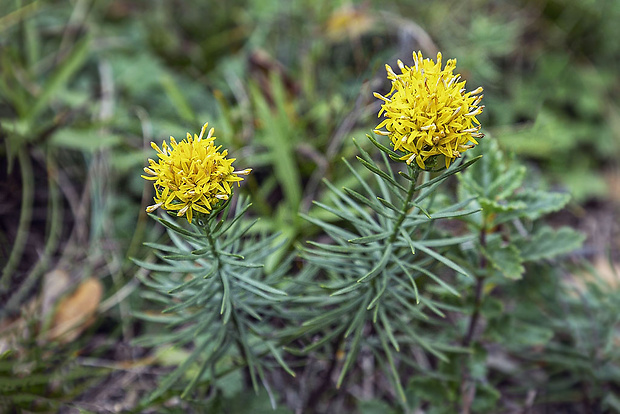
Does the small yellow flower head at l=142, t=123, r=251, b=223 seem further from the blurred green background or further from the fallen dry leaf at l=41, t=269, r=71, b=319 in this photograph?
the fallen dry leaf at l=41, t=269, r=71, b=319

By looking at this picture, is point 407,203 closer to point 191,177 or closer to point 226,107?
point 191,177

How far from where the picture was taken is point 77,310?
198 cm

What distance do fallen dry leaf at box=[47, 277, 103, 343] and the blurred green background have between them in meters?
0.03

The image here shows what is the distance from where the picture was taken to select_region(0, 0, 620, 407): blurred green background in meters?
2.10

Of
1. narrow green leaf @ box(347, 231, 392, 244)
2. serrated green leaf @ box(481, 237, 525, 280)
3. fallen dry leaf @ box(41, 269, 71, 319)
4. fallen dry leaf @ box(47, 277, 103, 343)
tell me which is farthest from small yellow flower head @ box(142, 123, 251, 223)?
fallen dry leaf @ box(41, 269, 71, 319)

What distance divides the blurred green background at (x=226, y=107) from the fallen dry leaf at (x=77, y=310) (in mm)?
26

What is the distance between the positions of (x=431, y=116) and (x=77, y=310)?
1633 mm

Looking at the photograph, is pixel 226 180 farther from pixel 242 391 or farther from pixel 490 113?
pixel 490 113

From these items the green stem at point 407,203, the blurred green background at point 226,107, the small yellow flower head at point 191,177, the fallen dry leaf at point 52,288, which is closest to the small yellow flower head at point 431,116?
the green stem at point 407,203

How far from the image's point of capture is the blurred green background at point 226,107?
2.10m

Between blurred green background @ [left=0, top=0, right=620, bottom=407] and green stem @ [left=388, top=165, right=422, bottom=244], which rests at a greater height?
blurred green background @ [left=0, top=0, right=620, bottom=407]

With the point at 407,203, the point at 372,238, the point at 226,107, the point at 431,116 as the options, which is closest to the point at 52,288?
the point at 226,107

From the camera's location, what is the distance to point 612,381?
179 cm

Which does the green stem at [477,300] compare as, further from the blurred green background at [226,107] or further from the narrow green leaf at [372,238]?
the blurred green background at [226,107]
